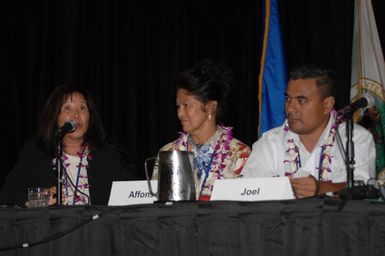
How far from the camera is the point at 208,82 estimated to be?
126 inches

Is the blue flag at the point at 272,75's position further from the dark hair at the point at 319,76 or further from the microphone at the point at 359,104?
the microphone at the point at 359,104

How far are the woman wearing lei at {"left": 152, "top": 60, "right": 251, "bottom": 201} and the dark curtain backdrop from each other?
864 millimetres

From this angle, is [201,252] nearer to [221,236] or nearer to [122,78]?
[221,236]

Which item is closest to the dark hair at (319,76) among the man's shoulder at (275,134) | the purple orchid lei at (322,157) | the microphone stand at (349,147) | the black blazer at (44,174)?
the purple orchid lei at (322,157)

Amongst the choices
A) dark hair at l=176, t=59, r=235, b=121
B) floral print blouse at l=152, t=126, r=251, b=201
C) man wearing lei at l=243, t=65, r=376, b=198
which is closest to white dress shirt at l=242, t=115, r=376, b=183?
man wearing lei at l=243, t=65, r=376, b=198

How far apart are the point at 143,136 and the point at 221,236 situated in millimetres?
2693

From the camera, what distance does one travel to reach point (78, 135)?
3270 millimetres

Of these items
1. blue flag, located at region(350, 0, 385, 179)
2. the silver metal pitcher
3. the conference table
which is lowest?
the conference table

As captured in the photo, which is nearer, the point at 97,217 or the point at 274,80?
the point at 97,217

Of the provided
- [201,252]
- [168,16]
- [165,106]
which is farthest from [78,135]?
[201,252]

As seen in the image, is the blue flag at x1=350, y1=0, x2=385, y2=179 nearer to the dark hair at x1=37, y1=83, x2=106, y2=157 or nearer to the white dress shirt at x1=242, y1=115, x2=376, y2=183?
the white dress shirt at x1=242, y1=115, x2=376, y2=183

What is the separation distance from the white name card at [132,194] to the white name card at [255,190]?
0.98 feet

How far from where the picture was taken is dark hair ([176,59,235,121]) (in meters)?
3.18

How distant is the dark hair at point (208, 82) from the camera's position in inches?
125
